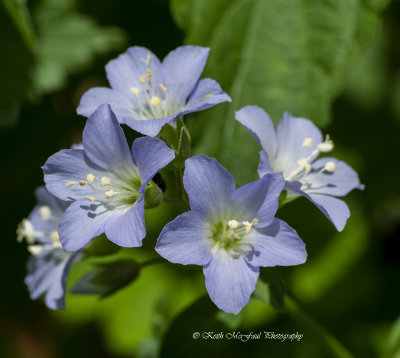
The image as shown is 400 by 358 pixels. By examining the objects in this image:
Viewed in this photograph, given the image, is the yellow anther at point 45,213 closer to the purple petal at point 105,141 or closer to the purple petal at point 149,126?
the purple petal at point 105,141

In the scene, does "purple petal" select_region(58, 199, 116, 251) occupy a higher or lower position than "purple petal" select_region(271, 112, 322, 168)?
lower


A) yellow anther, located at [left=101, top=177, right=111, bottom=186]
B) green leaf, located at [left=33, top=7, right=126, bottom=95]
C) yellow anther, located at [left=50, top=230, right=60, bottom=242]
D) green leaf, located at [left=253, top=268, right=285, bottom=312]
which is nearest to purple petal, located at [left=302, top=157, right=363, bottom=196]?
green leaf, located at [left=253, top=268, right=285, bottom=312]

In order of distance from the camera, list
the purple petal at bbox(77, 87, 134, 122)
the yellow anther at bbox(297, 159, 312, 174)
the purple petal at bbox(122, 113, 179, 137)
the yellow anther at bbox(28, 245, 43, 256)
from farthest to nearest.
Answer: the yellow anther at bbox(28, 245, 43, 256) < the yellow anther at bbox(297, 159, 312, 174) < the purple petal at bbox(77, 87, 134, 122) < the purple petal at bbox(122, 113, 179, 137)

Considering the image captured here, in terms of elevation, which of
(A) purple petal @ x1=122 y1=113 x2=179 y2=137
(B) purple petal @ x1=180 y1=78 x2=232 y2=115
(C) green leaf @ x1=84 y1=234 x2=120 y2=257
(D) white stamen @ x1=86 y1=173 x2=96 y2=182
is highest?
(B) purple petal @ x1=180 y1=78 x2=232 y2=115

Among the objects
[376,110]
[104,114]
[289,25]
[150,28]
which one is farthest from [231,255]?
[376,110]

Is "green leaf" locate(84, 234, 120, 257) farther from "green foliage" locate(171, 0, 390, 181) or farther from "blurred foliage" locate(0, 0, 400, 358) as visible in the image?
"blurred foliage" locate(0, 0, 400, 358)

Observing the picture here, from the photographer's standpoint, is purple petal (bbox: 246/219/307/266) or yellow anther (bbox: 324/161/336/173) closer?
purple petal (bbox: 246/219/307/266)

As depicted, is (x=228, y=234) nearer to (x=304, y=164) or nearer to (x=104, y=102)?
(x=304, y=164)

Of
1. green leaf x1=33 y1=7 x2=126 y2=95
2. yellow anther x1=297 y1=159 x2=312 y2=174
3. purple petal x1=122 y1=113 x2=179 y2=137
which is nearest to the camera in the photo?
purple petal x1=122 y1=113 x2=179 y2=137
